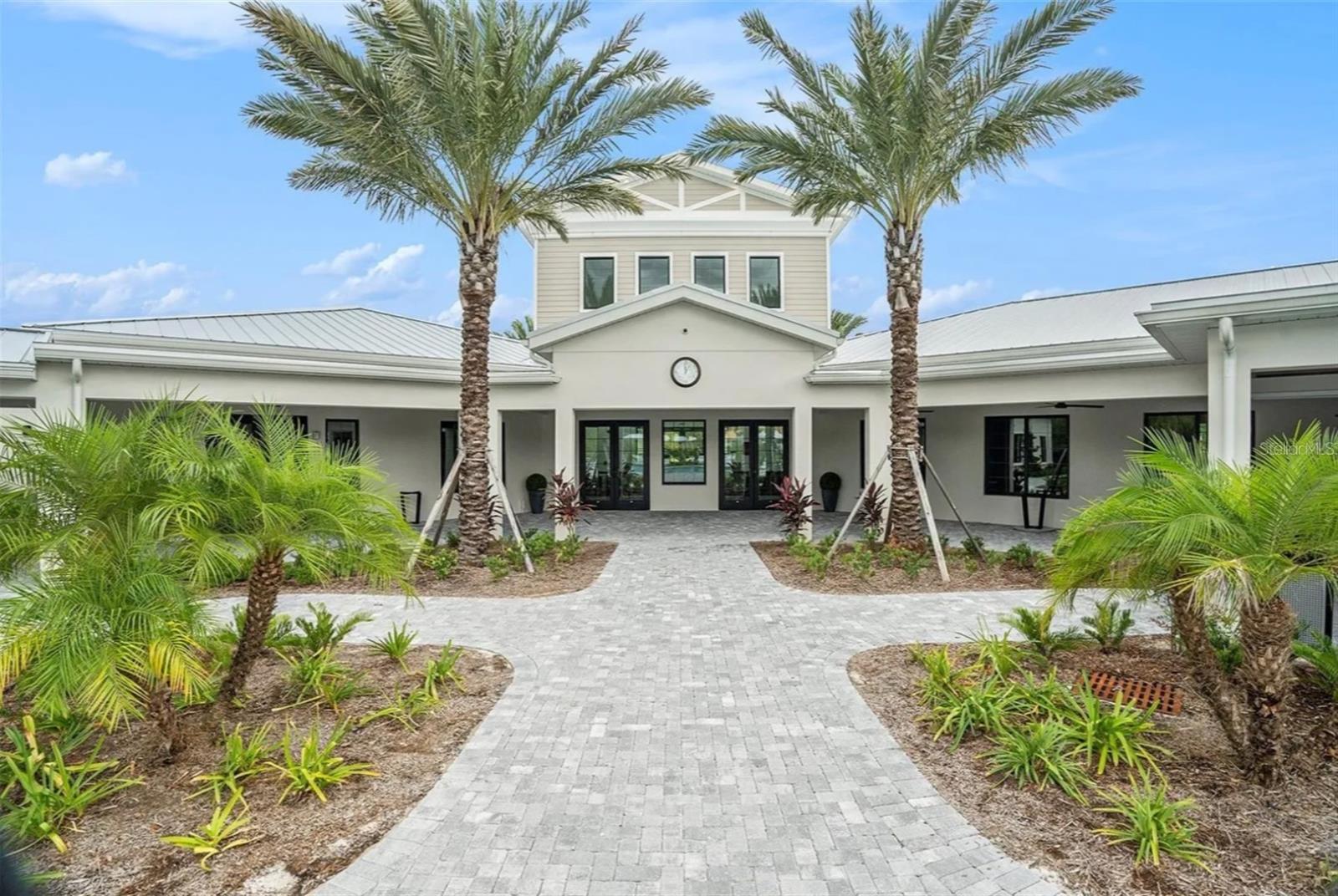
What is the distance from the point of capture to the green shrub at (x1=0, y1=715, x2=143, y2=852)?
3.65 meters

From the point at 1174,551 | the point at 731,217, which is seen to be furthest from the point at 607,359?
the point at 1174,551

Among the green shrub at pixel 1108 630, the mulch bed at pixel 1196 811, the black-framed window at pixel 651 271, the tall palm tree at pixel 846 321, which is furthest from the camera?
the tall palm tree at pixel 846 321

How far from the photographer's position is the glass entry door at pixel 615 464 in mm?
18641

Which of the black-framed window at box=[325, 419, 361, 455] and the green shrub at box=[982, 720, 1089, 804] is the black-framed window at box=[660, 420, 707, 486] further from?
the green shrub at box=[982, 720, 1089, 804]

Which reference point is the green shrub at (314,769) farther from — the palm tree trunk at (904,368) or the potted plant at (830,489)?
the potted plant at (830,489)

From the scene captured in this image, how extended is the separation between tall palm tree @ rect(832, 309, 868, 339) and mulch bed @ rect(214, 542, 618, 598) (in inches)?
1073

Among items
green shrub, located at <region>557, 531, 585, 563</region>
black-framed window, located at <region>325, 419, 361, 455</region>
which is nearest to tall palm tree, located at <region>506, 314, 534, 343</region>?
black-framed window, located at <region>325, 419, 361, 455</region>

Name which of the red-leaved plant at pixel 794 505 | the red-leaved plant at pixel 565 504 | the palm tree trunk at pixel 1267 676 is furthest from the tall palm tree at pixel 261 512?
the red-leaved plant at pixel 794 505

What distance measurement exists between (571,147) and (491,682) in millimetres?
8884

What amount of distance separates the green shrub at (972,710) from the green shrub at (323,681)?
15.5ft

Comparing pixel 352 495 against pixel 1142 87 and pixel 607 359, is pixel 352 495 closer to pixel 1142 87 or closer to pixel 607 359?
pixel 607 359

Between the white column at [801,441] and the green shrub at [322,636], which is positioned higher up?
the white column at [801,441]

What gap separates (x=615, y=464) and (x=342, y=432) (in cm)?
702

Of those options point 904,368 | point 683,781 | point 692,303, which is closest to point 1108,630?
point 683,781
